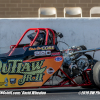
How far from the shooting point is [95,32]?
32.2 ft

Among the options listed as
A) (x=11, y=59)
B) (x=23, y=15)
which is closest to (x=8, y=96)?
(x=11, y=59)

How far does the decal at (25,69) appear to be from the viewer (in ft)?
19.9

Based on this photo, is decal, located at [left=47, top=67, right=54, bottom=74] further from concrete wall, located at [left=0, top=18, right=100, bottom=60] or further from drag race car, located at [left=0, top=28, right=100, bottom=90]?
concrete wall, located at [left=0, top=18, right=100, bottom=60]

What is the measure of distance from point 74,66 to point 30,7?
6.60 meters

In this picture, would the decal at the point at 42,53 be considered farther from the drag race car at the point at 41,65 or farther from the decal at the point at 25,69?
the decal at the point at 25,69

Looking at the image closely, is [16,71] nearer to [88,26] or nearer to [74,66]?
[74,66]

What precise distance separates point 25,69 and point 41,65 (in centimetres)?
37


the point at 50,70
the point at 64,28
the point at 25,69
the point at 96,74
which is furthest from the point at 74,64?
the point at 64,28

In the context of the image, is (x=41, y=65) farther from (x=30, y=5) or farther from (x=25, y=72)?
(x=30, y=5)

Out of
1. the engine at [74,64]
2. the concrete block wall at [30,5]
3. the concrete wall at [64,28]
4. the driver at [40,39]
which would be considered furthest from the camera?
the concrete block wall at [30,5]

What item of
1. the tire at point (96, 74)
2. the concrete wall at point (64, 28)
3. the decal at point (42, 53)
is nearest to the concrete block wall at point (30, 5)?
the concrete wall at point (64, 28)

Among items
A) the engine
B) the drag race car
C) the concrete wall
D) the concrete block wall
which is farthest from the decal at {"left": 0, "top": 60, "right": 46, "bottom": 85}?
the concrete block wall

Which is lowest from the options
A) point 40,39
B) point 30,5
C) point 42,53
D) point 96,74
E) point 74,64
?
point 96,74

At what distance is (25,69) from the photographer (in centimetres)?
611
